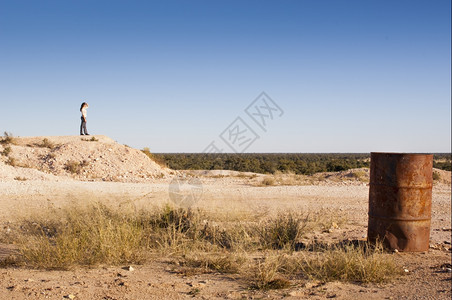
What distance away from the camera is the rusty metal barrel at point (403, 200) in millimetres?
6605

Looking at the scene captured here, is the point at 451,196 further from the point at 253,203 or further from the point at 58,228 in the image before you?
the point at 58,228

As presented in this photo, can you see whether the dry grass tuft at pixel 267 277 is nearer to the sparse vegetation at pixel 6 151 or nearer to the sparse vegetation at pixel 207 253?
the sparse vegetation at pixel 207 253

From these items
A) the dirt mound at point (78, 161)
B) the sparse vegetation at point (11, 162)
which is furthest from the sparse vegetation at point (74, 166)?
the sparse vegetation at point (11, 162)

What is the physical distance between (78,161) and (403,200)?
17.6 metres

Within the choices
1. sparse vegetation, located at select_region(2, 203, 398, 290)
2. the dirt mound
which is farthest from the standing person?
sparse vegetation, located at select_region(2, 203, 398, 290)

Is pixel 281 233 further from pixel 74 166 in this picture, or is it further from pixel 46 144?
pixel 46 144

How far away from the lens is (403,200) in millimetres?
6633

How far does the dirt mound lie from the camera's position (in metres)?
19.2

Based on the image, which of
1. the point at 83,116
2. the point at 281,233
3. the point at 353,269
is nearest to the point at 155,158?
the point at 83,116

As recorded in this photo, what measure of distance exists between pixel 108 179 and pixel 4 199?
25.7 ft

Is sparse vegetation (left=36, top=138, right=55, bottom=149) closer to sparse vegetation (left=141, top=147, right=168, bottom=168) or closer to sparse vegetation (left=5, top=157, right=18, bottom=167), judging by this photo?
sparse vegetation (left=5, top=157, right=18, bottom=167)

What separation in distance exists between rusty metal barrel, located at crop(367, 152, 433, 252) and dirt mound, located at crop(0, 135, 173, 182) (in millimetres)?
14058

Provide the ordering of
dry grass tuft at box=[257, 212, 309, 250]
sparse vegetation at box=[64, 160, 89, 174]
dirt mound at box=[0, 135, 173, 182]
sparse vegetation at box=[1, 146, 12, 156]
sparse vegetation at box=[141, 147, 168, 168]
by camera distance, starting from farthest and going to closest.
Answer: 1. sparse vegetation at box=[141, 147, 168, 168]
2. sparse vegetation at box=[1, 146, 12, 156]
3. sparse vegetation at box=[64, 160, 89, 174]
4. dirt mound at box=[0, 135, 173, 182]
5. dry grass tuft at box=[257, 212, 309, 250]

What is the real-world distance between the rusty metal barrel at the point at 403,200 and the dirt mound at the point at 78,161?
14058 mm
